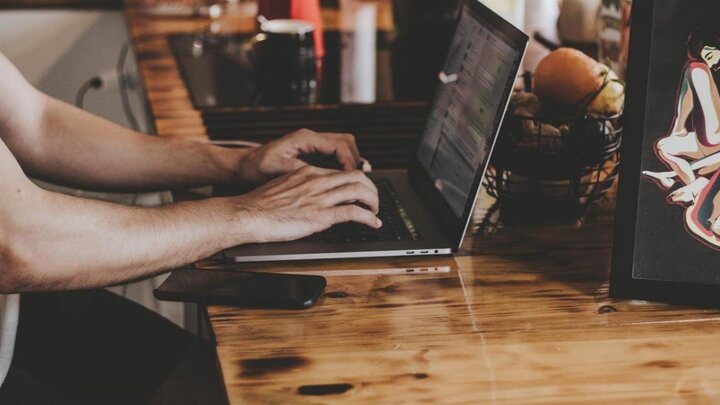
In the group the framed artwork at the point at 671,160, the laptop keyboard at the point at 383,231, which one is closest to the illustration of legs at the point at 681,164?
the framed artwork at the point at 671,160

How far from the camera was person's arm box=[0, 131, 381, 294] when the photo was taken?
1.02 meters

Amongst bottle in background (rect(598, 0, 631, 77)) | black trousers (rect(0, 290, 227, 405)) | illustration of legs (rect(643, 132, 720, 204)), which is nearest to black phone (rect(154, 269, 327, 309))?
black trousers (rect(0, 290, 227, 405))

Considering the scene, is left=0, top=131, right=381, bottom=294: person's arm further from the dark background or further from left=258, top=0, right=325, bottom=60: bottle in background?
left=258, top=0, right=325, bottom=60: bottle in background

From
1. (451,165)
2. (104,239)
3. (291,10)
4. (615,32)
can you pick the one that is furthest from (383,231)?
(291,10)

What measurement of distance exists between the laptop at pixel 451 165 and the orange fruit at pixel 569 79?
90mm

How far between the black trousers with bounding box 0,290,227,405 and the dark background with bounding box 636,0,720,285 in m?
0.62

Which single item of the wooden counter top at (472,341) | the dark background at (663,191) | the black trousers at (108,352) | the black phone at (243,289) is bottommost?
the black trousers at (108,352)

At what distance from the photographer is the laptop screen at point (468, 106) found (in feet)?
3.53

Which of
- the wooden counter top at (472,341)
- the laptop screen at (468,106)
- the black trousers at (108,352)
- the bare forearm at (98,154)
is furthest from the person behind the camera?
the bare forearm at (98,154)

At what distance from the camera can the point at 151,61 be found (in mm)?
2135

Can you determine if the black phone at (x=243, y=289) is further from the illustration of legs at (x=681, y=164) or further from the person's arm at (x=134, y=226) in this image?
the illustration of legs at (x=681, y=164)

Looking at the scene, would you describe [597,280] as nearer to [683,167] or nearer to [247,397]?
[683,167]

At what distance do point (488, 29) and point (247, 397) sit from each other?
59cm

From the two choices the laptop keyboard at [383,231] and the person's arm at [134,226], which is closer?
the person's arm at [134,226]
